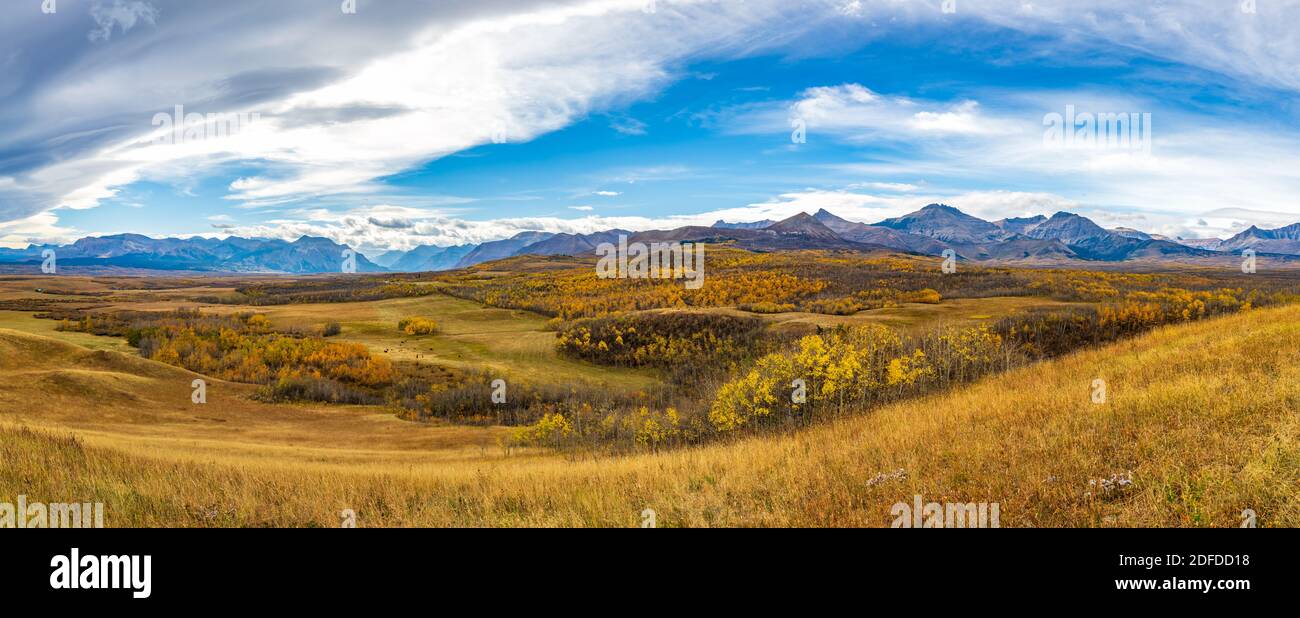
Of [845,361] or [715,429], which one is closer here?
[845,361]

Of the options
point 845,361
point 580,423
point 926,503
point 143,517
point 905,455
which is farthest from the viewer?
point 580,423

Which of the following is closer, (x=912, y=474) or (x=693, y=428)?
(x=912, y=474)

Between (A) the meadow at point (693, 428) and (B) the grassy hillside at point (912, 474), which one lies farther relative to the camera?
(A) the meadow at point (693, 428)

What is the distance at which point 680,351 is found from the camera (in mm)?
82500

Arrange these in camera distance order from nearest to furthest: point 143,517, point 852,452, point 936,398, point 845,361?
1. point 143,517
2. point 852,452
3. point 936,398
4. point 845,361

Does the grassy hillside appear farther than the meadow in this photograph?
No

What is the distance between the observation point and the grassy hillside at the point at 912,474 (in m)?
8.56

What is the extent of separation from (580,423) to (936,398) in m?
25.0

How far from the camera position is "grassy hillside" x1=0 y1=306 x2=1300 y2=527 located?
28.1 ft

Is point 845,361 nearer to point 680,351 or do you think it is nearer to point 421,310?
point 680,351

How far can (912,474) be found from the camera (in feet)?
35.1

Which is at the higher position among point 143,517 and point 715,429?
point 143,517

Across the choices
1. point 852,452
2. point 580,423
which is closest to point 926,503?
point 852,452

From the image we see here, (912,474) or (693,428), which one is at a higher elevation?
(912,474)
